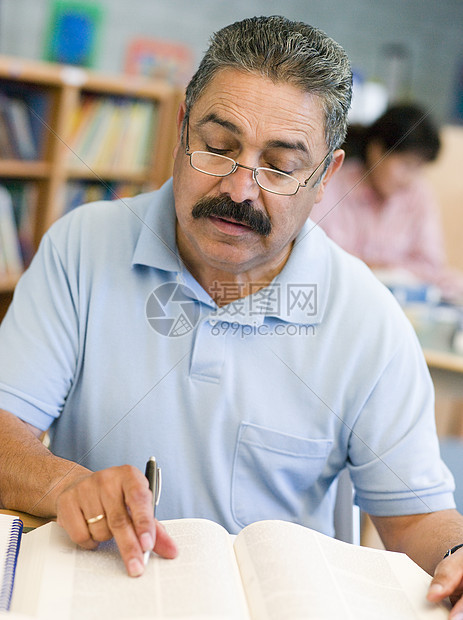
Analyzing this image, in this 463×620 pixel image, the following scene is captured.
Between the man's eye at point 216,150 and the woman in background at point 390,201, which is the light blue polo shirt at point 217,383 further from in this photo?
the woman in background at point 390,201

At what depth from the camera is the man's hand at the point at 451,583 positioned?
29.4 inches

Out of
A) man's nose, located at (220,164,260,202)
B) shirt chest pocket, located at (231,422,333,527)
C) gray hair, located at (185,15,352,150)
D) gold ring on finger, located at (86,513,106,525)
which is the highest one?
gray hair, located at (185,15,352,150)

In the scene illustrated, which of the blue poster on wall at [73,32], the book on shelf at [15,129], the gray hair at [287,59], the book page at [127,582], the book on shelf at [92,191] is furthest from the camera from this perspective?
Result: the blue poster on wall at [73,32]

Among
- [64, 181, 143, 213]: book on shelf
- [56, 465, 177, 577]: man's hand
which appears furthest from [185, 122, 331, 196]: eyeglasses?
[64, 181, 143, 213]: book on shelf

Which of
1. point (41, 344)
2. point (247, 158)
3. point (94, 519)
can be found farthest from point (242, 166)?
point (94, 519)

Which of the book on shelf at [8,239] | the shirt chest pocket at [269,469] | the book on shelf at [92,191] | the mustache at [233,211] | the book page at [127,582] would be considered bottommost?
the book on shelf at [8,239]

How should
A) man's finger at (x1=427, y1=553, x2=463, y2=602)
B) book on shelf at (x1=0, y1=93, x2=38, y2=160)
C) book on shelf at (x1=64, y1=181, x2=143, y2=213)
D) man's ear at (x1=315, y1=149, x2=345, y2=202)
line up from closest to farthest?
man's finger at (x1=427, y1=553, x2=463, y2=602), man's ear at (x1=315, y1=149, x2=345, y2=202), book on shelf at (x1=0, y1=93, x2=38, y2=160), book on shelf at (x1=64, y1=181, x2=143, y2=213)

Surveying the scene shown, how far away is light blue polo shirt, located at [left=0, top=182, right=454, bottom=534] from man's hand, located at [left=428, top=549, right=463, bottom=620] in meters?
0.20

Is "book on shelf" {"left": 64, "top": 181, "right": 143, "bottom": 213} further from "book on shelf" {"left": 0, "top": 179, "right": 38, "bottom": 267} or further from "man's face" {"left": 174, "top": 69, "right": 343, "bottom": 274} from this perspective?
"man's face" {"left": 174, "top": 69, "right": 343, "bottom": 274}

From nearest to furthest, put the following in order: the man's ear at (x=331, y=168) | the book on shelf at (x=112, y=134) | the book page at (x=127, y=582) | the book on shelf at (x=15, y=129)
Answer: the book page at (x=127, y=582), the man's ear at (x=331, y=168), the book on shelf at (x=15, y=129), the book on shelf at (x=112, y=134)

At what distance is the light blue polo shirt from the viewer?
3.37 ft

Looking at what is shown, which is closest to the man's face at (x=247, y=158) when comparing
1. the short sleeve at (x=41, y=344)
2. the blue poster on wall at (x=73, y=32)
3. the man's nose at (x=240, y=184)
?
the man's nose at (x=240, y=184)

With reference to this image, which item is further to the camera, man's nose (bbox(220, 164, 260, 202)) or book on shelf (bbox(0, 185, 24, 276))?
book on shelf (bbox(0, 185, 24, 276))

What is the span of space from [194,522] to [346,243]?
7.64 ft
